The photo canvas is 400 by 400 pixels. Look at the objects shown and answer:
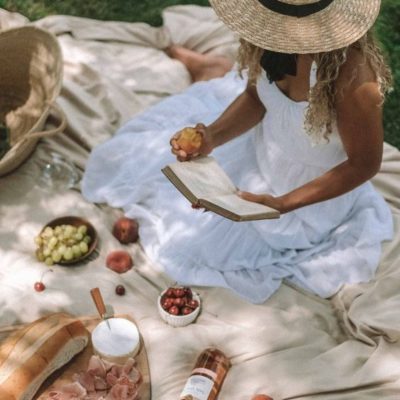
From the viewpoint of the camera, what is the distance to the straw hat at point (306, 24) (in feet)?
6.75

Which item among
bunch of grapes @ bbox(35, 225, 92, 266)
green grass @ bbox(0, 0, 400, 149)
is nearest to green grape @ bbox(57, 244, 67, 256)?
bunch of grapes @ bbox(35, 225, 92, 266)

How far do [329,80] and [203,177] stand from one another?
630mm

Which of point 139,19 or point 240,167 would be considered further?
point 139,19

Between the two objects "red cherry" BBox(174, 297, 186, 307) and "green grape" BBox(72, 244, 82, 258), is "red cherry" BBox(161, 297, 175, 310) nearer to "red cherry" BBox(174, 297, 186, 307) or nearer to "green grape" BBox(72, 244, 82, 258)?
"red cherry" BBox(174, 297, 186, 307)

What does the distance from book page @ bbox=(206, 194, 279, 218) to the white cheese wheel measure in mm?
710

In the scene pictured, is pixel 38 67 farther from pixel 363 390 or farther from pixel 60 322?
pixel 363 390

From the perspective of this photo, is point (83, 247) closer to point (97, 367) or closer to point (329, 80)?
point (97, 367)

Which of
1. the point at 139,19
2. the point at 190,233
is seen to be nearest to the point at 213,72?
the point at 139,19

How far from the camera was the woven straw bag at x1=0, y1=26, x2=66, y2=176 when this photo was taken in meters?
3.13

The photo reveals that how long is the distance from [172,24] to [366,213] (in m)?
1.91

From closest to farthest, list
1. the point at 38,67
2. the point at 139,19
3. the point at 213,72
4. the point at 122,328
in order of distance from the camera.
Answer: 1. the point at 122,328
2. the point at 38,67
3. the point at 213,72
4. the point at 139,19

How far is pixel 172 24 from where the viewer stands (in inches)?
157

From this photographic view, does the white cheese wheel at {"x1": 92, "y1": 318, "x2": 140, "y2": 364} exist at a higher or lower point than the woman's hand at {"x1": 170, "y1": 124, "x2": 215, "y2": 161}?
lower

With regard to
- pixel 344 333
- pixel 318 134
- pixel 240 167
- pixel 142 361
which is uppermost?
pixel 318 134
